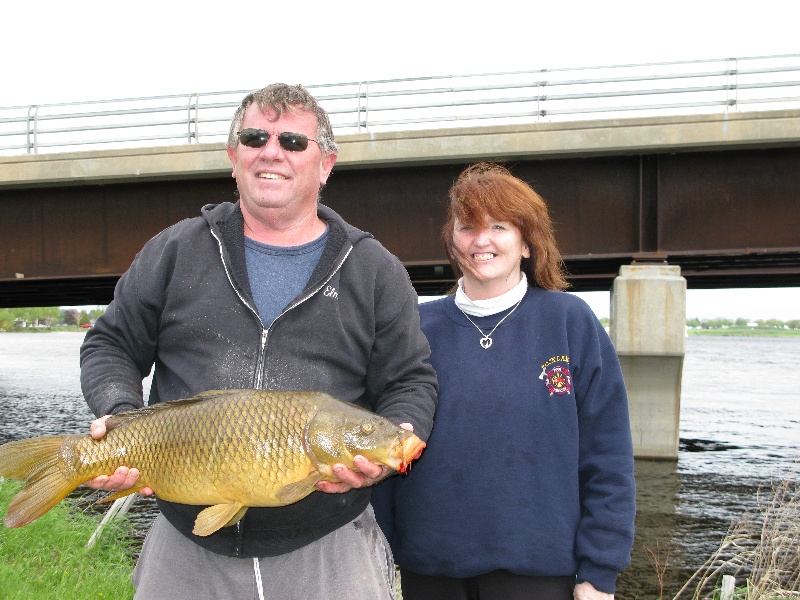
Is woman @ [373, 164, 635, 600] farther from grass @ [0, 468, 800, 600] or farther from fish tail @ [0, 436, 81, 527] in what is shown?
grass @ [0, 468, 800, 600]

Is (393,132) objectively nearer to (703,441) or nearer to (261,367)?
(261,367)

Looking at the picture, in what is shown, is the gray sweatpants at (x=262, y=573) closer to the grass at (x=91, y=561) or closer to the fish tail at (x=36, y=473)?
the fish tail at (x=36, y=473)

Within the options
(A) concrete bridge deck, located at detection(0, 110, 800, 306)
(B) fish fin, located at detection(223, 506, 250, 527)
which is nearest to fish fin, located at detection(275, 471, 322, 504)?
(B) fish fin, located at detection(223, 506, 250, 527)

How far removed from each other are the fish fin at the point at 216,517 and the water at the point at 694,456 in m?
5.86

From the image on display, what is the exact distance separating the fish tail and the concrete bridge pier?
1033cm

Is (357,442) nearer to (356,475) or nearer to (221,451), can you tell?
(356,475)

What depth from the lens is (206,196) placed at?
12.7m

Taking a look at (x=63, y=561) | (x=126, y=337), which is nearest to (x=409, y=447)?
(x=126, y=337)

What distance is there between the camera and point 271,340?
295cm

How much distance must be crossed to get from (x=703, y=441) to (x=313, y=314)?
1621 centimetres

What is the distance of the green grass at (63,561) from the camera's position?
17.2 ft

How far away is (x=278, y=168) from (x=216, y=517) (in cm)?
140

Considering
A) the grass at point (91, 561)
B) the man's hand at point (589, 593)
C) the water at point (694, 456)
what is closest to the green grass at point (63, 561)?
the grass at point (91, 561)

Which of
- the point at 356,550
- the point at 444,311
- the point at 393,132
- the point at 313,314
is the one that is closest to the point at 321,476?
the point at 356,550
